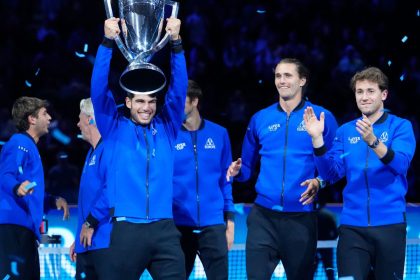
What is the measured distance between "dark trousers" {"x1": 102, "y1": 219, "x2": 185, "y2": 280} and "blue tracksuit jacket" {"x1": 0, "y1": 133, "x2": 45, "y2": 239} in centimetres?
176

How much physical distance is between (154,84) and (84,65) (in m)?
6.53

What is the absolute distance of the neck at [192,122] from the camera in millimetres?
7347

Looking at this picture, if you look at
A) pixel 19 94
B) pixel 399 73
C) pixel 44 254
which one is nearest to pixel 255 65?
pixel 399 73

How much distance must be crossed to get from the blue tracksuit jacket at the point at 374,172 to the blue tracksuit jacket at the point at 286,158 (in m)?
0.26

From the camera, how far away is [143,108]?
589cm

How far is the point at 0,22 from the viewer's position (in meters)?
12.8

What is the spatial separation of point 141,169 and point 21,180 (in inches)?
71.4

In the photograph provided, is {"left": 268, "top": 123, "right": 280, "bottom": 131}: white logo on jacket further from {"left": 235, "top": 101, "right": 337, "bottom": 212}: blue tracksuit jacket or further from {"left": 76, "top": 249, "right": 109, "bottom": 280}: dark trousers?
{"left": 76, "top": 249, "right": 109, "bottom": 280}: dark trousers

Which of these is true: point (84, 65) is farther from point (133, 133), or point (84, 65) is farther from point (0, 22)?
point (133, 133)

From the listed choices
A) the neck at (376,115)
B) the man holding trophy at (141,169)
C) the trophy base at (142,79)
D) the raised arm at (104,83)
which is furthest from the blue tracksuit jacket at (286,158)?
the raised arm at (104,83)

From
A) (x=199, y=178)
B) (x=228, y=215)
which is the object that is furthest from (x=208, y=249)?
(x=199, y=178)

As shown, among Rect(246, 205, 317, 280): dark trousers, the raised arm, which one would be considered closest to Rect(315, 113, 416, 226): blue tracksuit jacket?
Rect(246, 205, 317, 280): dark trousers

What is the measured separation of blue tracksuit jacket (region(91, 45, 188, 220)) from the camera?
18.7 ft

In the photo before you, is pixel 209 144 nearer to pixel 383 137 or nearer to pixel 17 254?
pixel 383 137
